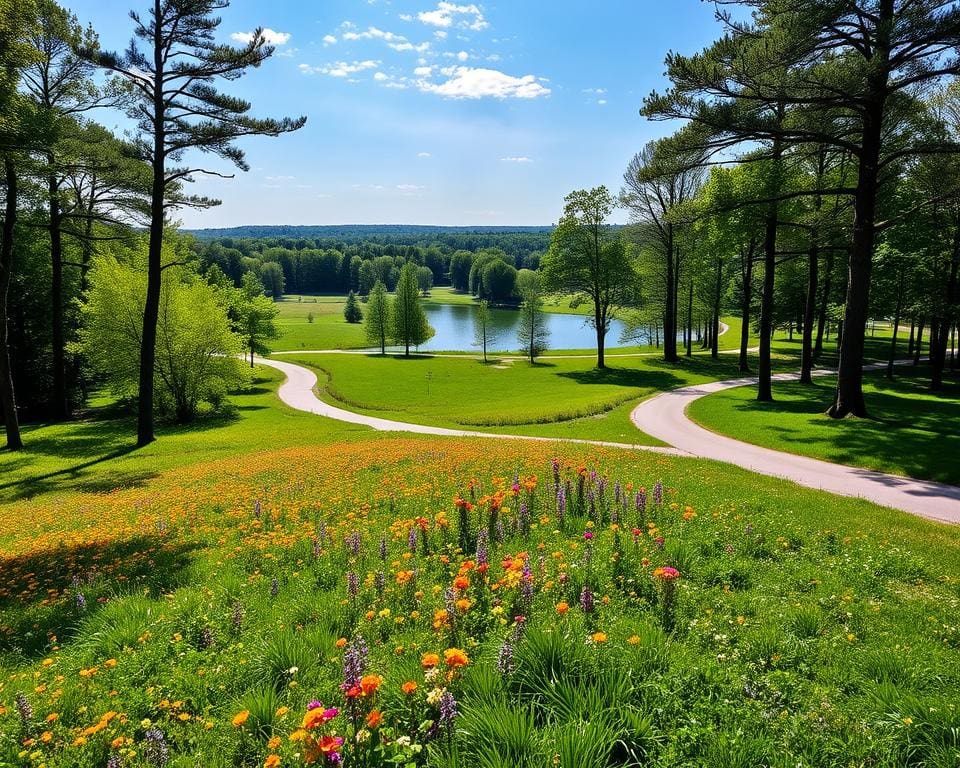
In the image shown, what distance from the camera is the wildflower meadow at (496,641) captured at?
3.13 m

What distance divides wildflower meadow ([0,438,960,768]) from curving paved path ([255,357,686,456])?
11.0 meters

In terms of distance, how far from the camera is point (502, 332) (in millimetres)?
98562

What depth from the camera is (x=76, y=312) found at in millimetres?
34500

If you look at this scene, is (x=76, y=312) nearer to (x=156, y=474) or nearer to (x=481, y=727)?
(x=156, y=474)

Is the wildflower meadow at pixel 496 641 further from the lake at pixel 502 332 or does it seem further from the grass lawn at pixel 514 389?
the lake at pixel 502 332

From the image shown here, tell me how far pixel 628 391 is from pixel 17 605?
30189 millimetres

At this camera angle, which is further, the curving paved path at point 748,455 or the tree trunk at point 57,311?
the tree trunk at point 57,311

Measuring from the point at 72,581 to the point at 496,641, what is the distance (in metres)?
5.95

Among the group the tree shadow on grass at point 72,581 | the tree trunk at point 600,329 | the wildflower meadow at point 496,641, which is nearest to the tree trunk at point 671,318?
the tree trunk at point 600,329

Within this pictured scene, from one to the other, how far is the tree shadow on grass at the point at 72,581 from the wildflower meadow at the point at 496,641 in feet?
0.14

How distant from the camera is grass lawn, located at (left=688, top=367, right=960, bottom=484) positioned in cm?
1501

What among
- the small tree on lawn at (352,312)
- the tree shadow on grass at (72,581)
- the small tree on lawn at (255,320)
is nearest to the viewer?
the tree shadow on grass at (72,581)

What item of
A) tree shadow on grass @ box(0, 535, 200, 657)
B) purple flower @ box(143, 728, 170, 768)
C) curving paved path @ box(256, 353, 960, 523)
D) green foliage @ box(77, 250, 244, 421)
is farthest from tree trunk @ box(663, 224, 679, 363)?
purple flower @ box(143, 728, 170, 768)

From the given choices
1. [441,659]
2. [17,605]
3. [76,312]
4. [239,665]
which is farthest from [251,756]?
[76,312]
